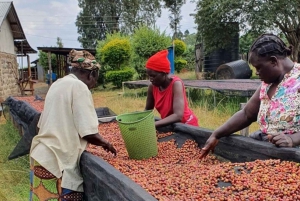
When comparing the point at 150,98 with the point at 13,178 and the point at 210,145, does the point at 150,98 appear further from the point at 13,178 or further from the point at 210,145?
the point at 13,178

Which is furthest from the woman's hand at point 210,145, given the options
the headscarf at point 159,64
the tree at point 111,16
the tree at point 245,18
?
the tree at point 111,16

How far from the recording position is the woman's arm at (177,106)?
290 cm

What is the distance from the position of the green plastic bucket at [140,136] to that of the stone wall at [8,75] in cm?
1283

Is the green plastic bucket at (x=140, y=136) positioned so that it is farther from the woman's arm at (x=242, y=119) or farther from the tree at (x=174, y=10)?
the tree at (x=174, y=10)

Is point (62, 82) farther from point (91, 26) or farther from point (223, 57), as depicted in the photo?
point (91, 26)

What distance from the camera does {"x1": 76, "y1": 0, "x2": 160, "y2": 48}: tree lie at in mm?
28797

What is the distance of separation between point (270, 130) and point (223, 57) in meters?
14.4

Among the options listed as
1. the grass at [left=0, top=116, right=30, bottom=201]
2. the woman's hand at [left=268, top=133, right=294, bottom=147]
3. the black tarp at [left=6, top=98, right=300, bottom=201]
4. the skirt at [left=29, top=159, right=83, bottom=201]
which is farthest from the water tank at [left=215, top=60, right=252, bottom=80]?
the skirt at [left=29, top=159, right=83, bottom=201]

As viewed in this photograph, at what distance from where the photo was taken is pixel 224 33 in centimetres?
1497

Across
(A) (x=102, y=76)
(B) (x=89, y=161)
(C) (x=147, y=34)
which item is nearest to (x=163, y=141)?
(B) (x=89, y=161)

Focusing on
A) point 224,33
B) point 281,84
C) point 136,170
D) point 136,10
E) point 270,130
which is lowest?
point 136,170

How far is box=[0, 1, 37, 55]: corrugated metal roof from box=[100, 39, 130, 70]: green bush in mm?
4726

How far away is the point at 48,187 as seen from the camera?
7.12 feet

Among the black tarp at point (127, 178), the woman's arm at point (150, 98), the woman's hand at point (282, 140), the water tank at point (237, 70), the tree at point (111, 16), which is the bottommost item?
the black tarp at point (127, 178)
